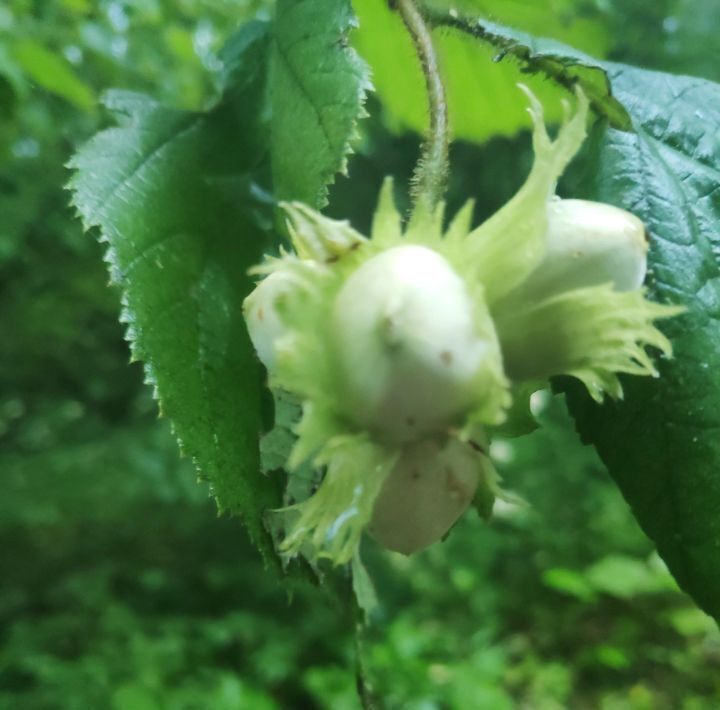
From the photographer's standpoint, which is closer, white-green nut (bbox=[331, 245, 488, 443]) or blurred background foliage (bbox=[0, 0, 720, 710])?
white-green nut (bbox=[331, 245, 488, 443])

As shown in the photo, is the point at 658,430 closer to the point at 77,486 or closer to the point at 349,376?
the point at 349,376

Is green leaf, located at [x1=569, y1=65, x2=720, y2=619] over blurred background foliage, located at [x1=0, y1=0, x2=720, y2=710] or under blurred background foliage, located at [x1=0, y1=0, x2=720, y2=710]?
over

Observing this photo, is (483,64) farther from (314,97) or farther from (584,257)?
(584,257)

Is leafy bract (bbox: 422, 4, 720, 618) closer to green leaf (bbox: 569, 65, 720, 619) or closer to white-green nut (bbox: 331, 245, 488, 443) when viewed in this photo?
green leaf (bbox: 569, 65, 720, 619)

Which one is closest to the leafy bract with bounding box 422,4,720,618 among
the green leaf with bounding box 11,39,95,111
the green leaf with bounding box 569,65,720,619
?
the green leaf with bounding box 569,65,720,619

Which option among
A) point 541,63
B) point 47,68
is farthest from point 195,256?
point 47,68

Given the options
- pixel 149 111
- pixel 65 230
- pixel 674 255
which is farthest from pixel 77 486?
pixel 674 255

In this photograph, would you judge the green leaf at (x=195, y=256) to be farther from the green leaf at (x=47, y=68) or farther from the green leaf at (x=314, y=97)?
the green leaf at (x=47, y=68)
